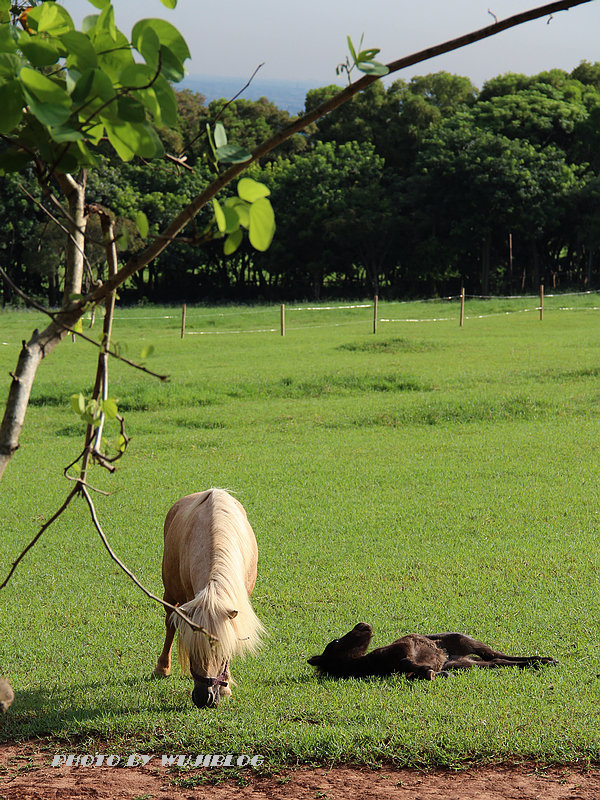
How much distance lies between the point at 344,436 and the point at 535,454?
8.62ft

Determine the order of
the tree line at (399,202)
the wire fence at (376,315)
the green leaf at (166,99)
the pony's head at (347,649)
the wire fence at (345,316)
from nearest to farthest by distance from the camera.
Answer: the green leaf at (166,99) < the pony's head at (347,649) < the wire fence at (376,315) < the wire fence at (345,316) < the tree line at (399,202)

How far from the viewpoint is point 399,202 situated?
39312 millimetres

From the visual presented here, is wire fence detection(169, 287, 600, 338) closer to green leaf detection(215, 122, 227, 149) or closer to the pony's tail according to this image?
the pony's tail

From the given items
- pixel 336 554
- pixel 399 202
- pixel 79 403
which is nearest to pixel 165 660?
pixel 336 554

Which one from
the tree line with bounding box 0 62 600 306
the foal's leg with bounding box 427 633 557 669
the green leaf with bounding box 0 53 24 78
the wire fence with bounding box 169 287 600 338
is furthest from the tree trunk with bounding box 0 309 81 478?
the tree line with bounding box 0 62 600 306

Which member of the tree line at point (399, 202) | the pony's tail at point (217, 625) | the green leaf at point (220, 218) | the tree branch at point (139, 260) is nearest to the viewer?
the green leaf at point (220, 218)

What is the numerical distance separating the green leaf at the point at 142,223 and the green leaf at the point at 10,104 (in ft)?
0.91

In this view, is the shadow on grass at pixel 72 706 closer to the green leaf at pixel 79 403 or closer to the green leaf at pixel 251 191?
the green leaf at pixel 79 403

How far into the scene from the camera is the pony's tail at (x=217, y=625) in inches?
148

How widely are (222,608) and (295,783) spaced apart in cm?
82

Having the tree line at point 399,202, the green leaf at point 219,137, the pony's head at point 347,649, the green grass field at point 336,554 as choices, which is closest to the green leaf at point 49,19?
the green leaf at point 219,137

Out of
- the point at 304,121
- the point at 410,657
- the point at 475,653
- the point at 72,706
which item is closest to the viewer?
the point at 304,121

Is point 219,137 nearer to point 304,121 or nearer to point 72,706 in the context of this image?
point 304,121

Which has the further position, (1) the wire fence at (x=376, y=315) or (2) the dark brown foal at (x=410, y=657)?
(1) the wire fence at (x=376, y=315)
